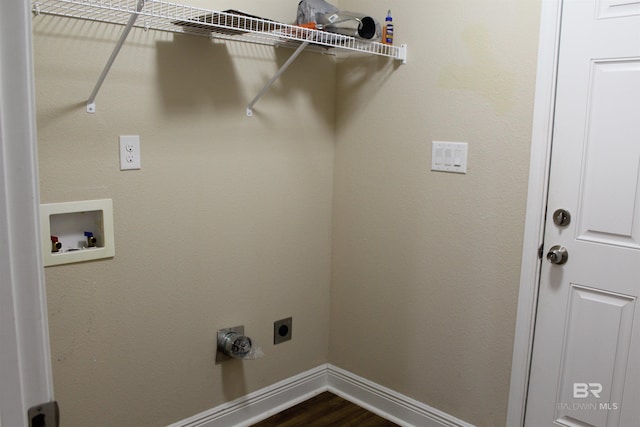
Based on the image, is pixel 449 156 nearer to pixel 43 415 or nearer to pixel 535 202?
pixel 535 202

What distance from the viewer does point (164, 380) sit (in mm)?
2051

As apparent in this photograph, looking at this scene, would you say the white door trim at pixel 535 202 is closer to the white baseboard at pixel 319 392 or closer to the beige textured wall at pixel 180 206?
the white baseboard at pixel 319 392

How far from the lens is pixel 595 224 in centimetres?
179

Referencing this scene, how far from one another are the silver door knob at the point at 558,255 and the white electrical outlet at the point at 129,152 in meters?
1.44

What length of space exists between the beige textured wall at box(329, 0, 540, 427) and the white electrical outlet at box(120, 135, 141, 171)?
953mm

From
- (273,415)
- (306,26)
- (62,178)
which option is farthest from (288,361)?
(306,26)

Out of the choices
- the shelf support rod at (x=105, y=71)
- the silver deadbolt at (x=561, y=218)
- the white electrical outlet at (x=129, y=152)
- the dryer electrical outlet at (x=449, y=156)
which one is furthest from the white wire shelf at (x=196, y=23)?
the silver deadbolt at (x=561, y=218)

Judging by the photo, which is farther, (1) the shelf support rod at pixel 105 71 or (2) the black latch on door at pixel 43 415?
(1) the shelf support rod at pixel 105 71

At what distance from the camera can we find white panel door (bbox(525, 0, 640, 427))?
5.58 feet

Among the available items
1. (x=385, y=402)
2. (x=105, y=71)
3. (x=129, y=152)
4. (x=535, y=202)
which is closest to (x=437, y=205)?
(x=535, y=202)

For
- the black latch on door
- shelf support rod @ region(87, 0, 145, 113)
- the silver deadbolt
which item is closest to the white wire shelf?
shelf support rod @ region(87, 0, 145, 113)

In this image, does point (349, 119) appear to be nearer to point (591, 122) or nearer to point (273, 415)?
point (591, 122)

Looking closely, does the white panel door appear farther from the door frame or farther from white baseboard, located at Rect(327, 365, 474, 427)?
the door frame

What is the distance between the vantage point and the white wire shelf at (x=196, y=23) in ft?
5.26
